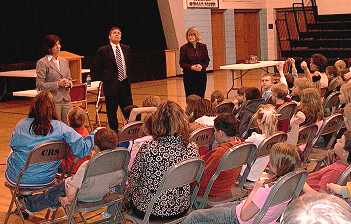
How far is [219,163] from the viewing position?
3.79m

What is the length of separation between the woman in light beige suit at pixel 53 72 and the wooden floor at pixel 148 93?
1074 millimetres

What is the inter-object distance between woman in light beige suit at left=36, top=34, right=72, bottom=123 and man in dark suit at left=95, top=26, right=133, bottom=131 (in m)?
0.79

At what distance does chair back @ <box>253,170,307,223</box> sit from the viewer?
2871 millimetres

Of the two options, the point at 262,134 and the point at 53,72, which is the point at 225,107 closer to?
the point at 262,134

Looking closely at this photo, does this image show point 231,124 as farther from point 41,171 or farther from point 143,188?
point 41,171

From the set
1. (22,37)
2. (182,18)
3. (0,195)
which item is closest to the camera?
(0,195)

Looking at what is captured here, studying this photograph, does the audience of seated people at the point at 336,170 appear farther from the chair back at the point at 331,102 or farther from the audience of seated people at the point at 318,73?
the audience of seated people at the point at 318,73

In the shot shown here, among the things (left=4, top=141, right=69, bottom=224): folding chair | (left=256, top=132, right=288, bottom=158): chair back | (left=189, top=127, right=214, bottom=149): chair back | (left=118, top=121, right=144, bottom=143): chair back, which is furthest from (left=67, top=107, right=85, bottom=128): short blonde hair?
(left=256, top=132, right=288, bottom=158): chair back

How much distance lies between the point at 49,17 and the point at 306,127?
10563 millimetres

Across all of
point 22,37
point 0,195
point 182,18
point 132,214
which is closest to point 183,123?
point 132,214

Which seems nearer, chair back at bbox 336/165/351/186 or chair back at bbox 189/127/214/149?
chair back at bbox 336/165/351/186

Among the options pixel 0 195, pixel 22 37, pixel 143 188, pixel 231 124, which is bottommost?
pixel 0 195

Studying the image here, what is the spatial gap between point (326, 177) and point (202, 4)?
553 inches

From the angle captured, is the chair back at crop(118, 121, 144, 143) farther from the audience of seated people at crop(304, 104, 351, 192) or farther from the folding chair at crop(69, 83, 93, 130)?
the folding chair at crop(69, 83, 93, 130)
